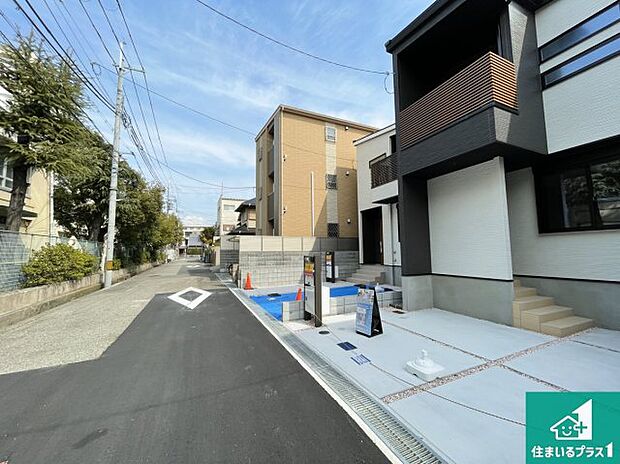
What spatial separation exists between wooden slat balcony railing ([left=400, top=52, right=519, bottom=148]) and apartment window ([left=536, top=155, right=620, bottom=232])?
6.06ft

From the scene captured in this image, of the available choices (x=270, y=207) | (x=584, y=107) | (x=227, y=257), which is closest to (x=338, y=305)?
(x=584, y=107)

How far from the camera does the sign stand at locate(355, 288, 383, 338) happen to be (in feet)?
15.1

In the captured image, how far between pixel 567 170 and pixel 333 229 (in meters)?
9.95

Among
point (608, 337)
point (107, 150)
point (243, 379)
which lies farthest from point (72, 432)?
point (107, 150)

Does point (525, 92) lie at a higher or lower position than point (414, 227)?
higher

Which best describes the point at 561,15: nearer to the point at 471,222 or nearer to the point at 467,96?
the point at 467,96

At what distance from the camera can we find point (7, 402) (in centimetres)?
277

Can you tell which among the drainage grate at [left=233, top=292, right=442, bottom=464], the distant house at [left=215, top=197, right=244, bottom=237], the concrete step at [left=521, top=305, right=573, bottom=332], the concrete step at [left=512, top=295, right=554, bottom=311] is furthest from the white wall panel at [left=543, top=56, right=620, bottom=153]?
the distant house at [left=215, top=197, right=244, bottom=237]

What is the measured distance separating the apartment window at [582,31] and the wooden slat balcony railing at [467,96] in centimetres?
120

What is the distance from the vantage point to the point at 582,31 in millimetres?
4961

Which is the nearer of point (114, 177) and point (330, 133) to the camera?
point (114, 177)

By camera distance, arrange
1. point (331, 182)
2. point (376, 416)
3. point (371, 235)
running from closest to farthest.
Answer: point (376, 416)
point (371, 235)
point (331, 182)

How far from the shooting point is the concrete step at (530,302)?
492 cm

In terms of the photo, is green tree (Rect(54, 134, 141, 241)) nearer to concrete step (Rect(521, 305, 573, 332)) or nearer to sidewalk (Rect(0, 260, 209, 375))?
sidewalk (Rect(0, 260, 209, 375))
